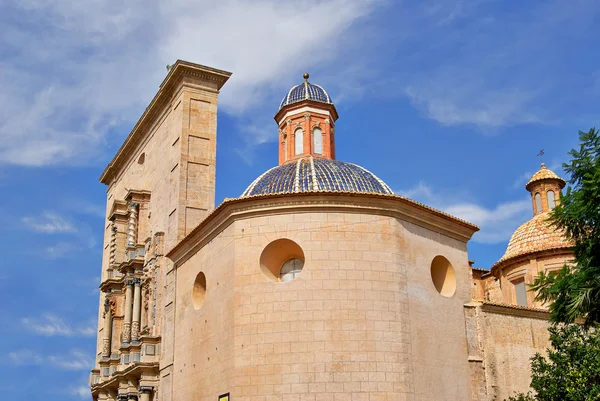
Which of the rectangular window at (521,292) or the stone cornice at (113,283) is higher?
the stone cornice at (113,283)

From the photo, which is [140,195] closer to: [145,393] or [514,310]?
[145,393]

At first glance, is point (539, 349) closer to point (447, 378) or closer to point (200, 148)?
point (447, 378)

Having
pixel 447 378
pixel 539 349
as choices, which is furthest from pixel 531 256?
pixel 447 378

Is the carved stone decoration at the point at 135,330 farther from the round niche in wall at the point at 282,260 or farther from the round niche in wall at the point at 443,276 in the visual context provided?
the round niche in wall at the point at 443,276

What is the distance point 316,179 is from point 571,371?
8.26 m

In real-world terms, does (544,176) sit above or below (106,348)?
above

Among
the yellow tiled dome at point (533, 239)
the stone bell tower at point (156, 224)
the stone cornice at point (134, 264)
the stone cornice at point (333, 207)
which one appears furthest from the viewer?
the yellow tiled dome at point (533, 239)

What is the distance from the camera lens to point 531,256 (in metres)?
27.1

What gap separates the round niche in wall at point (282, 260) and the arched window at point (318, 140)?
709 centimetres

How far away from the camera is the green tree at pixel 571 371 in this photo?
15.6m

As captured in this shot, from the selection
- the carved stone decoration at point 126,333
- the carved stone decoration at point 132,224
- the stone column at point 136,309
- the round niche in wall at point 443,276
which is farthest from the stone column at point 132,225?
the round niche in wall at point 443,276

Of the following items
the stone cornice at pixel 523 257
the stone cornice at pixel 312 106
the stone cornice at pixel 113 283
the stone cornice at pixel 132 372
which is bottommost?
the stone cornice at pixel 132 372

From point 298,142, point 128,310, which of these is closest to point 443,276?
point 298,142

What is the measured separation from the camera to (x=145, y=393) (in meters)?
22.0
